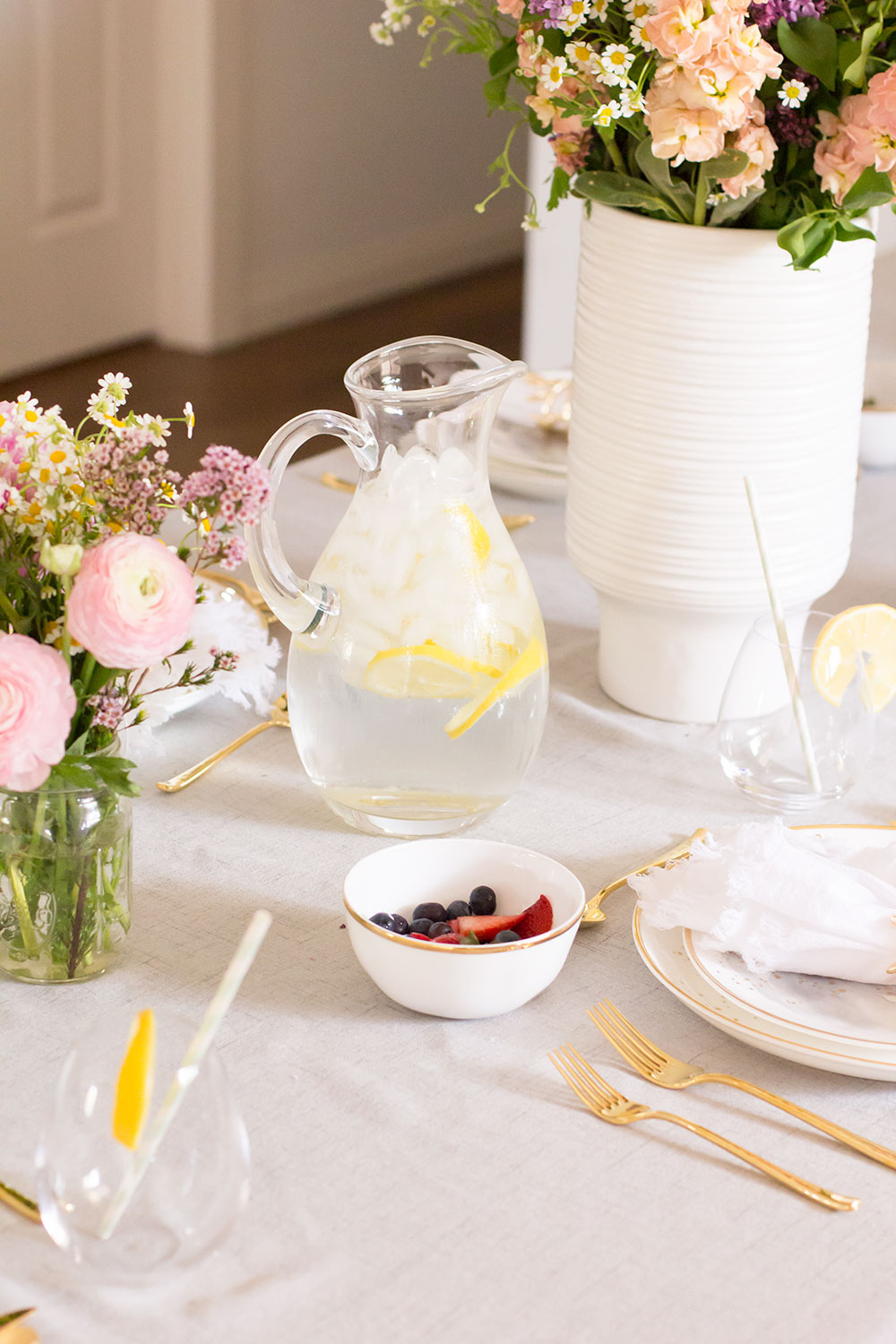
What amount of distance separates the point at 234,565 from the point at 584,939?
299 mm

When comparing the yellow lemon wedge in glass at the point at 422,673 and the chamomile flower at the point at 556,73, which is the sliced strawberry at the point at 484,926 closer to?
the yellow lemon wedge in glass at the point at 422,673

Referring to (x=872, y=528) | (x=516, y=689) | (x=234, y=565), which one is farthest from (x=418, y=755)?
(x=872, y=528)

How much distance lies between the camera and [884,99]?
938 millimetres

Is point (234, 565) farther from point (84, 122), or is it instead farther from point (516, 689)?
point (84, 122)

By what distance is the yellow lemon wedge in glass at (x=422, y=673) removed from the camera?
90cm

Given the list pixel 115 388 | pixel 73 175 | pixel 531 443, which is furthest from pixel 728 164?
pixel 73 175

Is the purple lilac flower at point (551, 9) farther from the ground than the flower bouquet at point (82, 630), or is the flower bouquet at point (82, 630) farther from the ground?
the purple lilac flower at point (551, 9)

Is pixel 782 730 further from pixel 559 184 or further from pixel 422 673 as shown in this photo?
pixel 559 184

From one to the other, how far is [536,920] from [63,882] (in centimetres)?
24

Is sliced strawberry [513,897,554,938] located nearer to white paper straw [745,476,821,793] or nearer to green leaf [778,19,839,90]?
white paper straw [745,476,821,793]

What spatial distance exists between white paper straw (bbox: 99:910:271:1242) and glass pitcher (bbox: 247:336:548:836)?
34 centimetres

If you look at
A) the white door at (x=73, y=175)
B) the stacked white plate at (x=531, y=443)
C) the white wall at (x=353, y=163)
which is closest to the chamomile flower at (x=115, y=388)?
the stacked white plate at (x=531, y=443)

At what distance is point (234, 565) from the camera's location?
0.75 metres

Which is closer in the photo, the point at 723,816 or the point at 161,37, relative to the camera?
the point at 723,816
